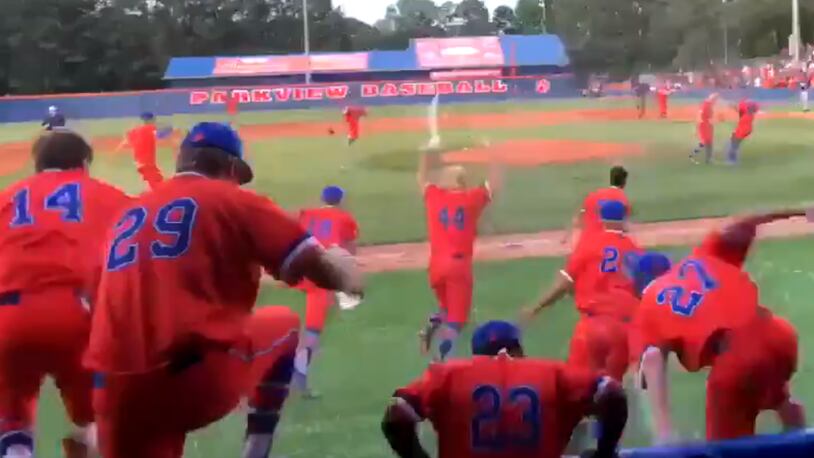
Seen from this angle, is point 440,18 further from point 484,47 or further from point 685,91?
point 685,91

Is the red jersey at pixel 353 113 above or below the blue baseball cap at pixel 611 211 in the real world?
above

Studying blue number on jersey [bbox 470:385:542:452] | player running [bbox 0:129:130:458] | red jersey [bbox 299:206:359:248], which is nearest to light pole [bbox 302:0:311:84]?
red jersey [bbox 299:206:359:248]

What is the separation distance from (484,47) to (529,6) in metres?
2.37

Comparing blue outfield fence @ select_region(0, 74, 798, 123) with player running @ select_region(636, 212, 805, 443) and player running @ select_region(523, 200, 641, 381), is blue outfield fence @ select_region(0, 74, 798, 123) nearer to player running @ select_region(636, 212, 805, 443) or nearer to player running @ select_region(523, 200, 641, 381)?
player running @ select_region(523, 200, 641, 381)

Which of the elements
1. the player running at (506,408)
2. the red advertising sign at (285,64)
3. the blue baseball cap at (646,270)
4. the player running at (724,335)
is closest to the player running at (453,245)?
the blue baseball cap at (646,270)

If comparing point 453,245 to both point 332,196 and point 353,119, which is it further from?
point 353,119

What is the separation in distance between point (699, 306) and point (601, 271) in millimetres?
1522

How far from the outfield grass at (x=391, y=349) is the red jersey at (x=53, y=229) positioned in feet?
6.65

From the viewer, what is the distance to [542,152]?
88.9 ft

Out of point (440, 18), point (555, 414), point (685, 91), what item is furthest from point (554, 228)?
point (685, 91)

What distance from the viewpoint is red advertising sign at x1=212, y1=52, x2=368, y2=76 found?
2788cm

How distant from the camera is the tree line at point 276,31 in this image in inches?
942

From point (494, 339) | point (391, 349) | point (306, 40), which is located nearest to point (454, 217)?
point (391, 349)

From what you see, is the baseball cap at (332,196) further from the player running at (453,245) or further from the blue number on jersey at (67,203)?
the blue number on jersey at (67,203)
